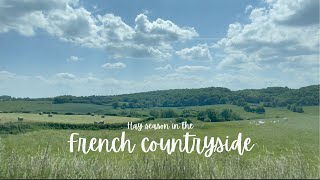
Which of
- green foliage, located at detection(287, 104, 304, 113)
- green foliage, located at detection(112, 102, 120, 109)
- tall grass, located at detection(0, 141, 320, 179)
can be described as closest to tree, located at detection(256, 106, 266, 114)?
green foliage, located at detection(287, 104, 304, 113)

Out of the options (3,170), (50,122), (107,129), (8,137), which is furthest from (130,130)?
(3,170)

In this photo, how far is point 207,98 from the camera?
381ft

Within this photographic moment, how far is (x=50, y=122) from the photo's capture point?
50938 mm

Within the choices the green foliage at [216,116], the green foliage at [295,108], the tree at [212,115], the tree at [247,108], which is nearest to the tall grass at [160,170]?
the green foliage at [216,116]

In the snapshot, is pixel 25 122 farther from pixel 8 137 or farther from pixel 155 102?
pixel 155 102

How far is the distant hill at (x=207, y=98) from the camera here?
96.1 m

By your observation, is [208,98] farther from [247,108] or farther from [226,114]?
[226,114]

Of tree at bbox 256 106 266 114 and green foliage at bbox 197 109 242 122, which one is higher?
tree at bbox 256 106 266 114

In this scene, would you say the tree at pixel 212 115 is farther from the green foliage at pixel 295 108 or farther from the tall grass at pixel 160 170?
the tall grass at pixel 160 170

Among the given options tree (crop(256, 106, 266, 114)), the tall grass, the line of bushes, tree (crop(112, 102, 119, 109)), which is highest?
tree (crop(112, 102, 119, 109))

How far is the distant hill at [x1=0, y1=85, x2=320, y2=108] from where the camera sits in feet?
315

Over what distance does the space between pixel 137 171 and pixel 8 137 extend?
38.2 meters

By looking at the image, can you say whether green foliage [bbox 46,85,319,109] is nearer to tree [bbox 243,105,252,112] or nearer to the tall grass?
tree [bbox 243,105,252,112]

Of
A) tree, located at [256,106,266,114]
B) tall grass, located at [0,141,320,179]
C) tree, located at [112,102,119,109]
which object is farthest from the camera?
tree, located at [256,106,266,114]
